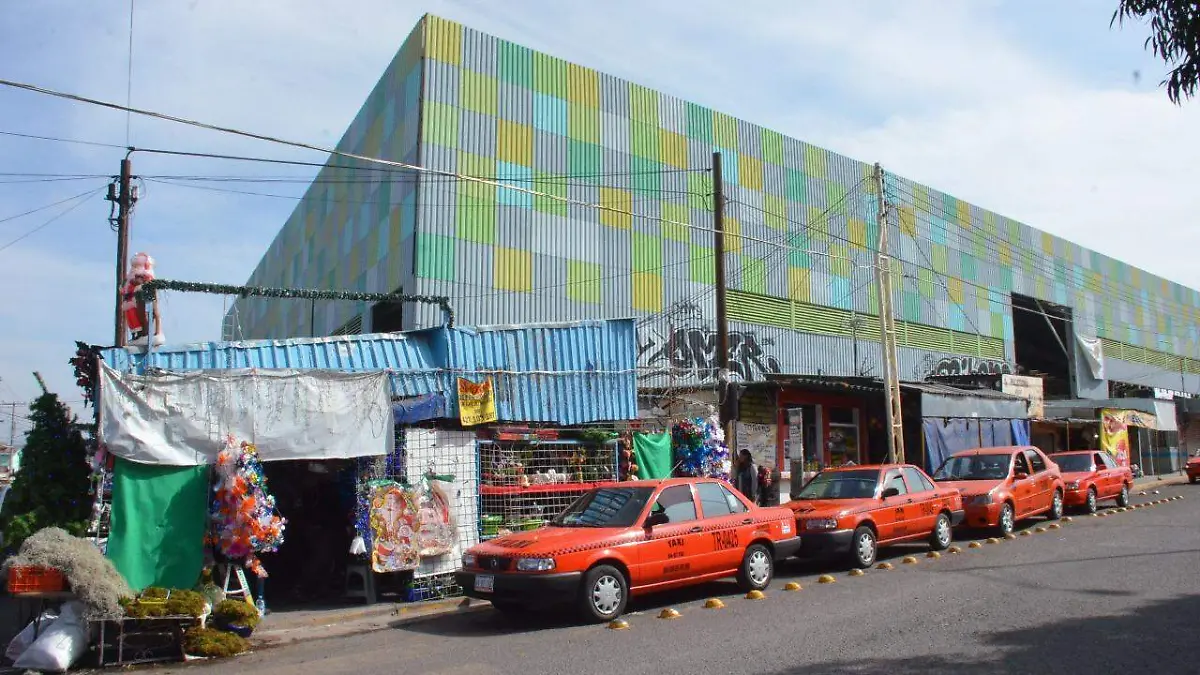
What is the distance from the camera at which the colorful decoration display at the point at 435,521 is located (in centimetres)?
1191

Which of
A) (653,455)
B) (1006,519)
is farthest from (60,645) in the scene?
(1006,519)

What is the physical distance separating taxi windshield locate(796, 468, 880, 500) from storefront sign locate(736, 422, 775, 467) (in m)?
7.41

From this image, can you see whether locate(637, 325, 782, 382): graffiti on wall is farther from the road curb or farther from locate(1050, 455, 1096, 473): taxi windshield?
the road curb

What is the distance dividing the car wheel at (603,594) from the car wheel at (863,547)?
4.42m

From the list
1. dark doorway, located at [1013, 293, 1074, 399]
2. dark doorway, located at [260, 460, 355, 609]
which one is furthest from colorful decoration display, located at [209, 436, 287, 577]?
dark doorway, located at [1013, 293, 1074, 399]

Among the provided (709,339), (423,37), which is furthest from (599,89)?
(709,339)

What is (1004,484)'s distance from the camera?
52.6 ft

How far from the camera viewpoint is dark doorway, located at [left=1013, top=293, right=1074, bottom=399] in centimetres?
4191

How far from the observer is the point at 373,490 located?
38.2 ft

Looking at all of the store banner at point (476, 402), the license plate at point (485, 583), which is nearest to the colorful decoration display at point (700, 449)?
the store banner at point (476, 402)

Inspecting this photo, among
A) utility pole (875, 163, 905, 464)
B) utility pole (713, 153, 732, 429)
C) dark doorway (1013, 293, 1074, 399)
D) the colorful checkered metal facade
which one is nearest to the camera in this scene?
utility pole (713, 153, 732, 429)

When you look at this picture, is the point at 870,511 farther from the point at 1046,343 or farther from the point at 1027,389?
the point at 1046,343

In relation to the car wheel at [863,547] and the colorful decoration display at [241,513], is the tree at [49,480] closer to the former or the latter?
the colorful decoration display at [241,513]

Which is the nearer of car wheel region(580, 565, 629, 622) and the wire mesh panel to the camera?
car wheel region(580, 565, 629, 622)
